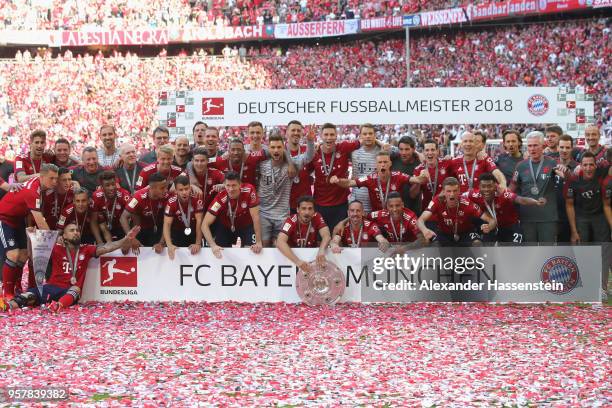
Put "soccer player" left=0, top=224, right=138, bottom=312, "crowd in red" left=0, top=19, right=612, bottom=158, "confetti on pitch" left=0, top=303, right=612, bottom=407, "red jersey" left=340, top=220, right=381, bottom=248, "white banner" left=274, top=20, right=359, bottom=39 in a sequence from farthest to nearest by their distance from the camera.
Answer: "white banner" left=274, top=20, right=359, bottom=39
"crowd in red" left=0, top=19, right=612, bottom=158
"red jersey" left=340, top=220, right=381, bottom=248
"soccer player" left=0, top=224, right=138, bottom=312
"confetti on pitch" left=0, top=303, right=612, bottom=407

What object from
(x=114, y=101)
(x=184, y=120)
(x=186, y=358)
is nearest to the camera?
(x=186, y=358)

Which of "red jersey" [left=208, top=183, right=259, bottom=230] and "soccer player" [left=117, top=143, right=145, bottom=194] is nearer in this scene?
"red jersey" [left=208, top=183, right=259, bottom=230]

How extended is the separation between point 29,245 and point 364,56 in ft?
110

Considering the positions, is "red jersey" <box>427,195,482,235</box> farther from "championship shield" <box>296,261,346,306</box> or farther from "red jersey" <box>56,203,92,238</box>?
"red jersey" <box>56,203,92,238</box>

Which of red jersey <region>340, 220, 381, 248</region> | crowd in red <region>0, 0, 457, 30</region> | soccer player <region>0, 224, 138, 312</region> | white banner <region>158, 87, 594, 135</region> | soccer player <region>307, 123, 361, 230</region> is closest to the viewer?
soccer player <region>0, 224, 138, 312</region>

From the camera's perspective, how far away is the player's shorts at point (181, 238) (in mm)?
11320

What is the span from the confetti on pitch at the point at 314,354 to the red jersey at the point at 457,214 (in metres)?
0.99

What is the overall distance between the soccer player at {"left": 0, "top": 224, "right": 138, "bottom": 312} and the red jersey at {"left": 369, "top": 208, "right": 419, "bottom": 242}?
2.96m

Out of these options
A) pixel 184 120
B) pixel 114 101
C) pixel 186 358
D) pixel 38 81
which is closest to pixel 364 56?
pixel 114 101

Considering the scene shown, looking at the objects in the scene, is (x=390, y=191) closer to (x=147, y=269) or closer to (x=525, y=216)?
(x=525, y=216)

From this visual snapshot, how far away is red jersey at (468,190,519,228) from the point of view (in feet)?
35.0

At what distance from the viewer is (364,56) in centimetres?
4272

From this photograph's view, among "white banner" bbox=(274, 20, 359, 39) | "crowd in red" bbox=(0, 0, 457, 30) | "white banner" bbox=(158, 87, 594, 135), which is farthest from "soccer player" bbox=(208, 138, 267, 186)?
"crowd in red" bbox=(0, 0, 457, 30)

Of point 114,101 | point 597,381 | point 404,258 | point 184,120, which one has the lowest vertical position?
point 597,381
